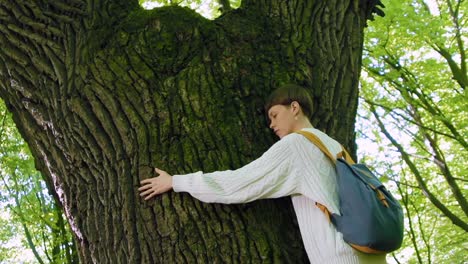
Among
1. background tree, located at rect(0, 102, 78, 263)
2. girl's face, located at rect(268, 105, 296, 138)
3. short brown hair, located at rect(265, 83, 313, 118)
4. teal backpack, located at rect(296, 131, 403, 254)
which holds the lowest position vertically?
teal backpack, located at rect(296, 131, 403, 254)

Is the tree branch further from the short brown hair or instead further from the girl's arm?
the girl's arm

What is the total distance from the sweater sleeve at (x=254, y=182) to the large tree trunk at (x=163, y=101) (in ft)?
0.36

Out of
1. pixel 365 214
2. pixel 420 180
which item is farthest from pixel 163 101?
pixel 420 180

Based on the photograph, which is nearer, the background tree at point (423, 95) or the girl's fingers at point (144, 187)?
the girl's fingers at point (144, 187)

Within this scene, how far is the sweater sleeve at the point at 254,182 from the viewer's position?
8.09ft

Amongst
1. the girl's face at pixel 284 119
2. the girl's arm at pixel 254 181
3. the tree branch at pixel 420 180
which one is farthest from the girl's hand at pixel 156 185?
the tree branch at pixel 420 180

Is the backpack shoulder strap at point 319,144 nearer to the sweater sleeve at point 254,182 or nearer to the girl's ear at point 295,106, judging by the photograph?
the sweater sleeve at point 254,182

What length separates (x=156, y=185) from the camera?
2576 mm

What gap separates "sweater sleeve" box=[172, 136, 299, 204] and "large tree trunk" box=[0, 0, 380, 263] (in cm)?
11

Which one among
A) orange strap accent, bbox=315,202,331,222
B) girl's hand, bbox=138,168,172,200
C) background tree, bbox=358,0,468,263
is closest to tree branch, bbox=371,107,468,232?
background tree, bbox=358,0,468,263

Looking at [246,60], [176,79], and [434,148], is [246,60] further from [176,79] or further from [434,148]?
[434,148]

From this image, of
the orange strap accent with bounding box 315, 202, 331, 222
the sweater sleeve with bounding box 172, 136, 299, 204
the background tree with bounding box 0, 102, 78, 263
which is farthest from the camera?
the background tree with bounding box 0, 102, 78, 263

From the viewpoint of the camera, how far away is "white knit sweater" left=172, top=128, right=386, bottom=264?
2.43 meters

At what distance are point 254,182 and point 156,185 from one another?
1.65ft
